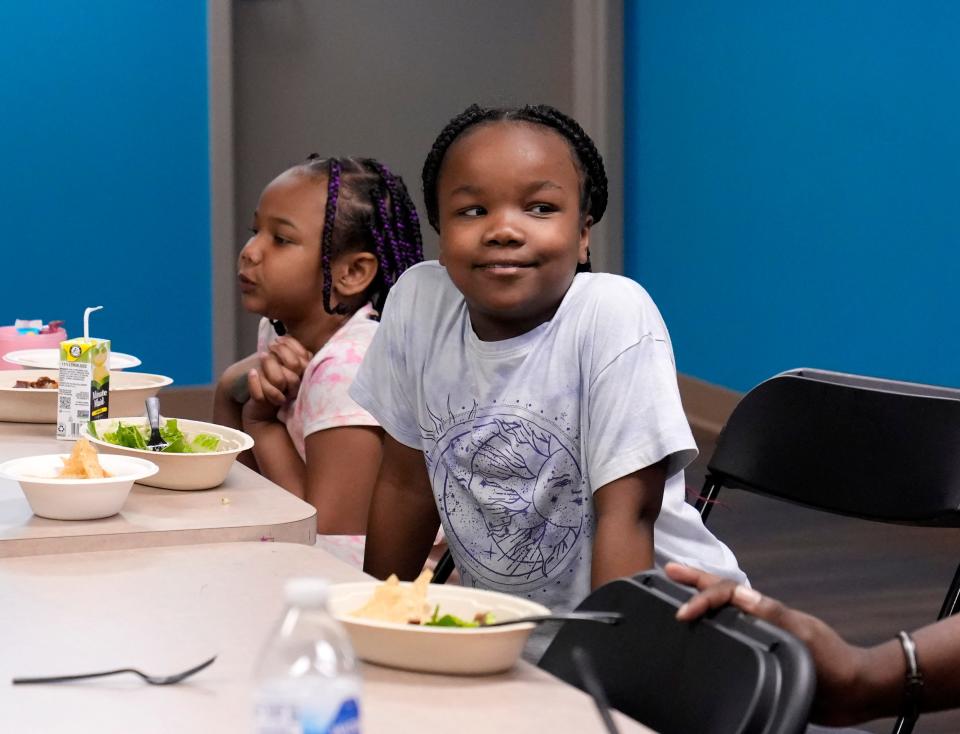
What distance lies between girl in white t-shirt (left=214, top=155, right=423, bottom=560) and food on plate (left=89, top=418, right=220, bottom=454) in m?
0.37

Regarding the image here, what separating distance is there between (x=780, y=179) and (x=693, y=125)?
0.74 m

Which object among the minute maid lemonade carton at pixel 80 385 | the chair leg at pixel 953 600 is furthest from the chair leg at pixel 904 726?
the minute maid lemonade carton at pixel 80 385

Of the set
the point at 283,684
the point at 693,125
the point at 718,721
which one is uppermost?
the point at 693,125

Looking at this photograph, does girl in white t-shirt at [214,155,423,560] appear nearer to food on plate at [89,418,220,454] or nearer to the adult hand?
food on plate at [89,418,220,454]

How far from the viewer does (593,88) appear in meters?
6.08

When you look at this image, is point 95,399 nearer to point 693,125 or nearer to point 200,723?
point 200,723

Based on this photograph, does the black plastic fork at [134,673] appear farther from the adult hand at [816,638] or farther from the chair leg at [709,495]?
the chair leg at [709,495]

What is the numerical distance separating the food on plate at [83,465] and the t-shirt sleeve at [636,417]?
0.56m

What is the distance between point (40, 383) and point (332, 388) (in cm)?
47

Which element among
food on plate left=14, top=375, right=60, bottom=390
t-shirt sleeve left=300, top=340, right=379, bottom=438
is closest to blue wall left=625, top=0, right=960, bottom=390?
t-shirt sleeve left=300, top=340, right=379, bottom=438

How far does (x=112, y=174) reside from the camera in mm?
5500

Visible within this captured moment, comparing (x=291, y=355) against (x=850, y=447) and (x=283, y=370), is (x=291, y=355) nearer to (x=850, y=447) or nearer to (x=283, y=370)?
(x=283, y=370)

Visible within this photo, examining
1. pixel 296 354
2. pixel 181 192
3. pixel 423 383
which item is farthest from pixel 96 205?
pixel 423 383

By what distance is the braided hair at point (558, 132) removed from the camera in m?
1.71
